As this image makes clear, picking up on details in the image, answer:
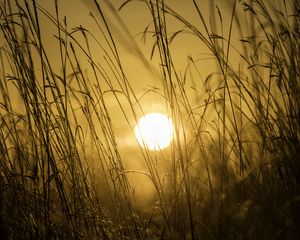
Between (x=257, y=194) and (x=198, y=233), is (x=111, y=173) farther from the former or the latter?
(x=257, y=194)

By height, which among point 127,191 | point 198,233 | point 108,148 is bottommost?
point 198,233

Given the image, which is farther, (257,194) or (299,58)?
(299,58)

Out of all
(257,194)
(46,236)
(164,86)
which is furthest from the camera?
(164,86)

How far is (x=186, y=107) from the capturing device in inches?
72.4

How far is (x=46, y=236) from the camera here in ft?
4.97

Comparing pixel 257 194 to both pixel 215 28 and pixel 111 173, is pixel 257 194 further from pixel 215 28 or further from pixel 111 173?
pixel 215 28

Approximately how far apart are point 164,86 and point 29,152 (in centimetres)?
57

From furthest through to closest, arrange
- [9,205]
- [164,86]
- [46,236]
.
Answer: [164,86] → [9,205] → [46,236]

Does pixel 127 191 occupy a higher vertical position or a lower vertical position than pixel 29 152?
lower

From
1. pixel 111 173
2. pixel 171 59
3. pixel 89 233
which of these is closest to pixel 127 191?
pixel 111 173

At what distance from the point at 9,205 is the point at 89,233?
1.10 feet

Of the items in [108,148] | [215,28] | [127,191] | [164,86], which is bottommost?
[127,191]

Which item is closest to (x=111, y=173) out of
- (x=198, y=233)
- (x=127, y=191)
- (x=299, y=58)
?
(x=127, y=191)

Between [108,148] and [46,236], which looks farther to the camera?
[108,148]
